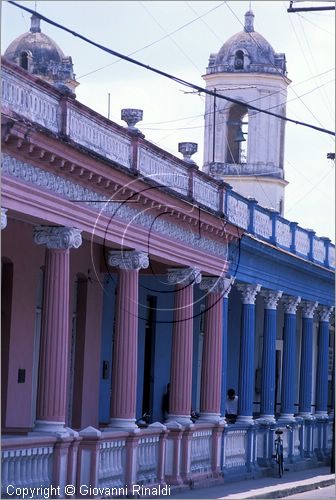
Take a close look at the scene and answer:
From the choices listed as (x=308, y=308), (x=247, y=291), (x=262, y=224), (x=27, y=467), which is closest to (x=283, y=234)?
(x=262, y=224)

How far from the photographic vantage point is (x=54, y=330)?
59.0ft

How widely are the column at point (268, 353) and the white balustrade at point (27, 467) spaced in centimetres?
1172

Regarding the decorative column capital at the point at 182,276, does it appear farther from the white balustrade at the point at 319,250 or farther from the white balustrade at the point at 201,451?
the white balustrade at the point at 319,250

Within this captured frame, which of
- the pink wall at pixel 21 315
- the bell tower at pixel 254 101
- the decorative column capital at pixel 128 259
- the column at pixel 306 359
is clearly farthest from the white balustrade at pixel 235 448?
the bell tower at pixel 254 101

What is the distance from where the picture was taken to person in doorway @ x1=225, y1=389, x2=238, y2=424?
2853 cm

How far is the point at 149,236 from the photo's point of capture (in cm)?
2116

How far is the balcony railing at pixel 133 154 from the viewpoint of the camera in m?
16.7

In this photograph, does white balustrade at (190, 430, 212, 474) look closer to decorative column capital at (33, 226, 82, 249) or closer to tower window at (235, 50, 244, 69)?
decorative column capital at (33, 226, 82, 249)

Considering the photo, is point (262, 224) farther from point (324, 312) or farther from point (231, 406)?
point (324, 312)

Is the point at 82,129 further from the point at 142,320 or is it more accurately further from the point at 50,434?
the point at 142,320

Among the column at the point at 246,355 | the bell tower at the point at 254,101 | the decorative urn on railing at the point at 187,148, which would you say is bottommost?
the column at the point at 246,355

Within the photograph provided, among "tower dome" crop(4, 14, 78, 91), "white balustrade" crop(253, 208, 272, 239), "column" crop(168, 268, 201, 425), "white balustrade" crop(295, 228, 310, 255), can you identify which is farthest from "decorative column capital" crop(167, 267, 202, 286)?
"tower dome" crop(4, 14, 78, 91)

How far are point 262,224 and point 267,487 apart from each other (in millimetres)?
5910

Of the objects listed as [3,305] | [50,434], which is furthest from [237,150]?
[50,434]
